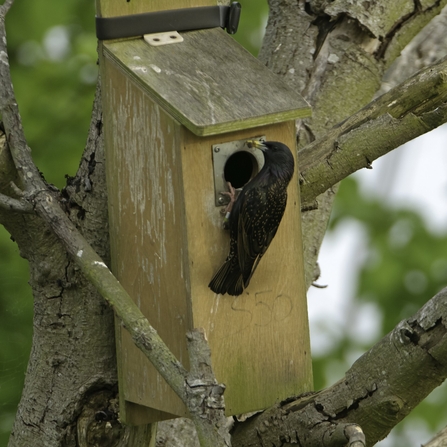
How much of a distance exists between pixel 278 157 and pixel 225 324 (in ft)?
1.85

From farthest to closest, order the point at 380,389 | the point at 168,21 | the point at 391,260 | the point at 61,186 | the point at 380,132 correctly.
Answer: the point at 391,260, the point at 61,186, the point at 380,132, the point at 168,21, the point at 380,389

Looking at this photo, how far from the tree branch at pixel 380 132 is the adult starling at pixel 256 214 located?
1.32 feet

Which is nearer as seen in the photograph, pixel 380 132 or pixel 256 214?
pixel 256 214

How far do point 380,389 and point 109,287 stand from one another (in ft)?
2.86

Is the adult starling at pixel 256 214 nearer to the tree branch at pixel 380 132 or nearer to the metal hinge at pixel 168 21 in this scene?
the tree branch at pixel 380 132

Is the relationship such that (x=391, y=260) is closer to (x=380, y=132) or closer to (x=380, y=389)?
(x=380, y=132)

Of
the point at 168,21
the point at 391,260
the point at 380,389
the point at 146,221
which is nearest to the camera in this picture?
the point at 380,389

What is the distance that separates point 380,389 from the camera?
257 cm

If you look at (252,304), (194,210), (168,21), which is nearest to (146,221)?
(194,210)

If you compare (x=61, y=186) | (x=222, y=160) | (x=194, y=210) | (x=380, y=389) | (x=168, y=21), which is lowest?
(x=61, y=186)

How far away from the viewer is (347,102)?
3.79m

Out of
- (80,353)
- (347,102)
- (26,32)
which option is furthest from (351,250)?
(80,353)

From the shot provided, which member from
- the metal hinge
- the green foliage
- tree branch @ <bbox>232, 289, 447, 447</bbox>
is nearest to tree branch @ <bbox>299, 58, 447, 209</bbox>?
the metal hinge

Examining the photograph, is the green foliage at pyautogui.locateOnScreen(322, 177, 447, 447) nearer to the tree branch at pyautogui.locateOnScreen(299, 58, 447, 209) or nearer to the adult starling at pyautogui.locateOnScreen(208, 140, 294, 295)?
the tree branch at pyautogui.locateOnScreen(299, 58, 447, 209)
